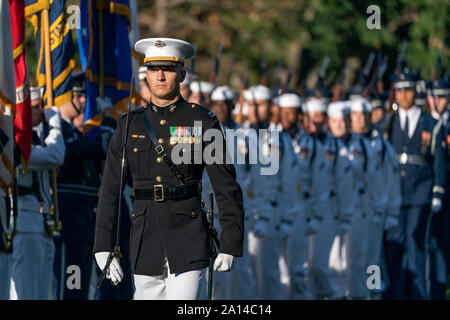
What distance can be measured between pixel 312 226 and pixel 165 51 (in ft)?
21.1

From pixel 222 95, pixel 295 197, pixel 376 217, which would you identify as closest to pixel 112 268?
pixel 222 95

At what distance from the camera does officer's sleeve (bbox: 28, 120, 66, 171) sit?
9.98 meters

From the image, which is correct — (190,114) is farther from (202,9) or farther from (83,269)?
(202,9)

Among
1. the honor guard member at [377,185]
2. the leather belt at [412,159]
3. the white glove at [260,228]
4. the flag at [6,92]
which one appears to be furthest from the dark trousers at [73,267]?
the leather belt at [412,159]

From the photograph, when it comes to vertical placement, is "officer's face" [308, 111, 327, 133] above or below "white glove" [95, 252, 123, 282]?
above

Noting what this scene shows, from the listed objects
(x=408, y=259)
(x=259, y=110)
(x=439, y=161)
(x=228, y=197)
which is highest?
(x=259, y=110)

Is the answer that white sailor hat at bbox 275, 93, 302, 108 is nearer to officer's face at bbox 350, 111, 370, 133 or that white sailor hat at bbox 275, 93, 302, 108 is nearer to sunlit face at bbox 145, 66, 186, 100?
officer's face at bbox 350, 111, 370, 133

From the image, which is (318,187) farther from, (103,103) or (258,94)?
(103,103)

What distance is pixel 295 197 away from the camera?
13.8m

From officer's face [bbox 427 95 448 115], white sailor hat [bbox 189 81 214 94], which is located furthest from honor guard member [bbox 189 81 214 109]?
officer's face [bbox 427 95 448 115]

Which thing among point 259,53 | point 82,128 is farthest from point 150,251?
point 259,53

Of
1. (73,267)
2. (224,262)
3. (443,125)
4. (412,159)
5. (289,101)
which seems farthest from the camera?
(443,125)

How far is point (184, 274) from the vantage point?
7602 mm

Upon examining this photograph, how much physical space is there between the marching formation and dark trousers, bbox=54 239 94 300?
11 millimetres
